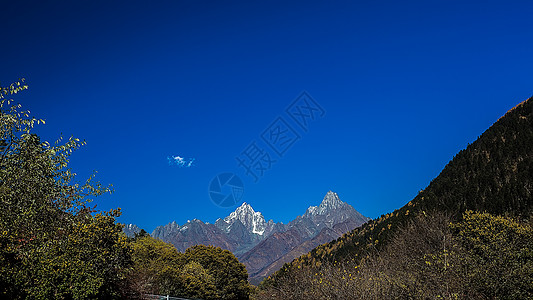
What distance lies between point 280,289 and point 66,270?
9245 millimetres

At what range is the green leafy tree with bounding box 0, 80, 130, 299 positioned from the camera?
10711mm

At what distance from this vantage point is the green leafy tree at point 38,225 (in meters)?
10.7

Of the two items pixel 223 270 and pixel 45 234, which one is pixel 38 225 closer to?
pixel 45 234

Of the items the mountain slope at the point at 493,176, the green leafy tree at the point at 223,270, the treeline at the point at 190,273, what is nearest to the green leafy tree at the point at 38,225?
the treeline at the point at 190,273

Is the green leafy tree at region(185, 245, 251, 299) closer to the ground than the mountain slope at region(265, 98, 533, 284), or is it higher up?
higher up

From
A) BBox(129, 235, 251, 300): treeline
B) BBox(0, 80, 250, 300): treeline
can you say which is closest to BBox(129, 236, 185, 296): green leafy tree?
BBox(129, 235, 251, 300): treeline

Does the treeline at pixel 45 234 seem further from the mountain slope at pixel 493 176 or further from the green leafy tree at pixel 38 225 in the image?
the mountain slope at pixel 493 176

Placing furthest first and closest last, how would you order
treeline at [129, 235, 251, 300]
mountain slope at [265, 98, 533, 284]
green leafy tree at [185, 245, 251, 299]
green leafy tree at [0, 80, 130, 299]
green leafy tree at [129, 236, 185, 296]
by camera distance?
green leafy tree at [185, 245, 251, 299] → mountain slope at [265, 98, 533, 284] → treeline at [129, 235, 251, 300] → green leafy tree at [129, 236, 185, 296] → green leafy tree at [0, 80, 130, 299]

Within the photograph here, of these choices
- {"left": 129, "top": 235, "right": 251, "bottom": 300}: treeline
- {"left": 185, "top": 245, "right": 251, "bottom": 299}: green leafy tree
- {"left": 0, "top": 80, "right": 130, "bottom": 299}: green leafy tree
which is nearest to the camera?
{"left": 0, "top": 80, "right": 130, "bottom": 299}: green leafy tree

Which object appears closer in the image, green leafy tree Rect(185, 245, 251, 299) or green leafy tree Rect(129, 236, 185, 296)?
green leafy tree Rect(129, 236, 185, 296)

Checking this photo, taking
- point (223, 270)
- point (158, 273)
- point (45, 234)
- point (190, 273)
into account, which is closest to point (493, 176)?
point (223, 270)

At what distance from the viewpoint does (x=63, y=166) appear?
12.3 meters

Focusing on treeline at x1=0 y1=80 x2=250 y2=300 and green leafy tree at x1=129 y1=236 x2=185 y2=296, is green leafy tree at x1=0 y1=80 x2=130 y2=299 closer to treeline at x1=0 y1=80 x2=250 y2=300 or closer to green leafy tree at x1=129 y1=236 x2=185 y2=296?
treeline at x1=0 y1=80 x2=250 y2=300

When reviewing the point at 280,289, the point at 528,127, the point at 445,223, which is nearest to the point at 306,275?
the point at 280,289
